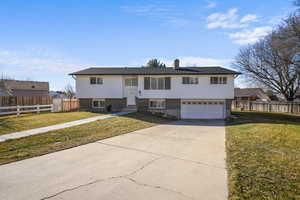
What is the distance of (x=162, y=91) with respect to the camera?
18328 millimetres

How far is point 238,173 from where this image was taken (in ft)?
13.7

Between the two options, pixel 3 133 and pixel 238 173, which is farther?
pixel 3 133

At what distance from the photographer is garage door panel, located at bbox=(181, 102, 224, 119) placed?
1803 cm

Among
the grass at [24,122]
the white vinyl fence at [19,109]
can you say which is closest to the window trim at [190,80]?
the grass at [24,122]

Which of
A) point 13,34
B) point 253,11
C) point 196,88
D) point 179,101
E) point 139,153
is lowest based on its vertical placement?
point 139,153

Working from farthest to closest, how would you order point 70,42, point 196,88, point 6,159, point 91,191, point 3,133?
1. point 196,88
2. point 70,42
3. point 3,133
4. point 6,159
5. point 91,191

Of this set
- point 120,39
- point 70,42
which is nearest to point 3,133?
point 70,42

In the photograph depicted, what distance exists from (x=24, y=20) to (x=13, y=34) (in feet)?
8.16

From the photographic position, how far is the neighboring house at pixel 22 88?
99.8ft

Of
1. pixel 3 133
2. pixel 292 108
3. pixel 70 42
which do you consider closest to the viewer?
pixel 3 133

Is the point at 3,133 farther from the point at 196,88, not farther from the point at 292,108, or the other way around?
the point at 292,108

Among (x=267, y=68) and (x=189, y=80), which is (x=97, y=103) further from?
(x=267, y=68)

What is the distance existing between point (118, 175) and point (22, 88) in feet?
128

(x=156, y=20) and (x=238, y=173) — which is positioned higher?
(x=156, y=20)
